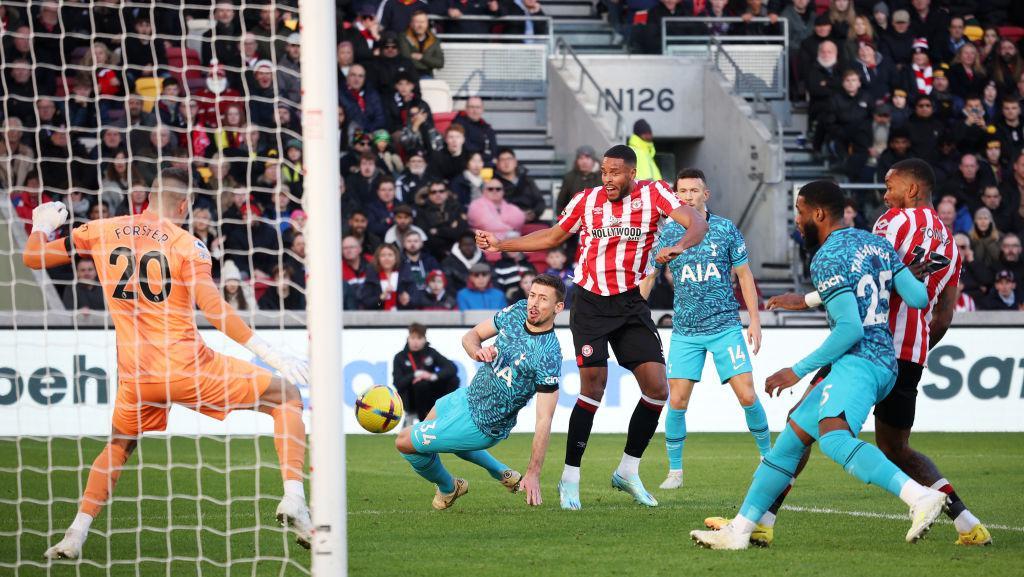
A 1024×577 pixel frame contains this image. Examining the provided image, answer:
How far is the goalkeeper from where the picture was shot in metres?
6.99

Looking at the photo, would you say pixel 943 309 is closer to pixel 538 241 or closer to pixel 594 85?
pixel 538 241

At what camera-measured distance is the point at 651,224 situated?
8.63 metres

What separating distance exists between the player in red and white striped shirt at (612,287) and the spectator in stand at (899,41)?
13158mm

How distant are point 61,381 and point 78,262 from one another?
1.92 m

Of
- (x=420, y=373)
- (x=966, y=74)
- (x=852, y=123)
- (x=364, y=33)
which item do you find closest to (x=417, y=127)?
(x=364, y=33)

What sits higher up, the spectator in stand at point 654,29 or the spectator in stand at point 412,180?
the spectator in stand at point 654,29

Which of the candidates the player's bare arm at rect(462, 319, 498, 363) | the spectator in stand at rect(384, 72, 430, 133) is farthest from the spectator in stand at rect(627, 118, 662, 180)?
the player's bare arm at rect(462, 319, 498, 363)

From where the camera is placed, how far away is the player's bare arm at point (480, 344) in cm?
788

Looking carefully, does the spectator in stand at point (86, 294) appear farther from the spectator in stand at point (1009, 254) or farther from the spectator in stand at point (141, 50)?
the spectator in stand at point (1009, 254)

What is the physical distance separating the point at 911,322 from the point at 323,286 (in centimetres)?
335

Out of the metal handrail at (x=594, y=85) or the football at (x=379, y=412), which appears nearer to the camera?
the football at (x=379, y=412)

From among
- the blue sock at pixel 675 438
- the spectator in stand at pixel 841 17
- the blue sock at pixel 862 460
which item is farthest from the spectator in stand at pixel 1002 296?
the blue sock at pixel 862 460

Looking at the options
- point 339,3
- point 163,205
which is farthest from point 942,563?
point 339,3

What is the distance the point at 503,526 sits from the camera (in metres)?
7.80
